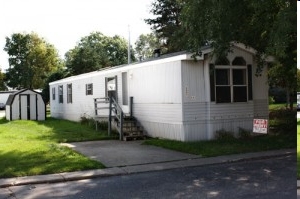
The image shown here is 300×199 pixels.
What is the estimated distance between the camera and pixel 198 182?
770 centimetres

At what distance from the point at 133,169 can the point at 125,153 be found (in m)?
2.25

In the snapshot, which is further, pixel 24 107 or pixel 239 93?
pixel 24 107

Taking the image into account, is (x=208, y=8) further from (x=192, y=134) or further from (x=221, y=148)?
(x=192, y=134)

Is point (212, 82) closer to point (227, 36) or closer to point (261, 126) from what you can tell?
point (227, 36)

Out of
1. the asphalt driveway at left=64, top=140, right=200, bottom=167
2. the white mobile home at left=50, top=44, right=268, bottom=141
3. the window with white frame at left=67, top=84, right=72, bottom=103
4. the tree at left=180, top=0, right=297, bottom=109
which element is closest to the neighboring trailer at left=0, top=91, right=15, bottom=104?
the window with white frame at left=67, top=84, right=72, bottom=103

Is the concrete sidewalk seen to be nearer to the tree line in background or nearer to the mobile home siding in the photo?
the tree line in background

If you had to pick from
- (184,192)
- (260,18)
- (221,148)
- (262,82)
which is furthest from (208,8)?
(262,82)

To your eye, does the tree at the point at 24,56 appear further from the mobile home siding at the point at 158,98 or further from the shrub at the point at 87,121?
the mobile home siding at the point at 158,98

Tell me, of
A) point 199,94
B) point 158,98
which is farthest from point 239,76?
point 158,98

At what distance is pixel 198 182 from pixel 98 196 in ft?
6.27

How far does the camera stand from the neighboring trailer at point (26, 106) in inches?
955

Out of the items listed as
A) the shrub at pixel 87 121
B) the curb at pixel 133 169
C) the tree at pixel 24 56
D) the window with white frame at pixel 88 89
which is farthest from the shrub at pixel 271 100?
the curb at pixel 133 169

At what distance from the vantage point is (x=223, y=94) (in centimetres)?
1360

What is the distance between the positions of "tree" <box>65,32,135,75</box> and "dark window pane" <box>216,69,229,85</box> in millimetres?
A: 23737
